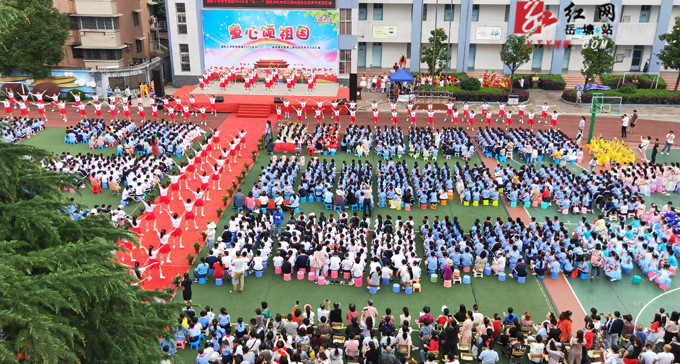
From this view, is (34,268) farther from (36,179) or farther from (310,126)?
(310,126)

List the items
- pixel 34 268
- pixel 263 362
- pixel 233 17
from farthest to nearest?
pixel 233 17, pixel 263 362, pixel 34 268

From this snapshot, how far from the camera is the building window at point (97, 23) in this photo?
40.7 metres

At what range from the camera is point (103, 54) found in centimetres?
4178

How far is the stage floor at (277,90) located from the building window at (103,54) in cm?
751

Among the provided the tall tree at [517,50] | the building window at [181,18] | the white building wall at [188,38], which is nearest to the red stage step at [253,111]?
the white building wall at [188,38]

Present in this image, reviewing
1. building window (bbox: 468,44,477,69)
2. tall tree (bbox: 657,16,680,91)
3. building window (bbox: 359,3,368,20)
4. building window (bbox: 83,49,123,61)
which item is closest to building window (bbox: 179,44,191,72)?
building window (bbox: 83,49,123,61)

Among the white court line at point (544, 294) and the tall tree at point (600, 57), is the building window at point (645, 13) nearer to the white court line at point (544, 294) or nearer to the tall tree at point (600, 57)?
the tall tree at point (600, 57)

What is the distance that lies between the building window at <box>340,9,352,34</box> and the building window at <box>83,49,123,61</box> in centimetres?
1686

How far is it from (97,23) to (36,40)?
490 centimetres

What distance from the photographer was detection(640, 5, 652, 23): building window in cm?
4484

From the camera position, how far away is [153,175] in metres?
22.4

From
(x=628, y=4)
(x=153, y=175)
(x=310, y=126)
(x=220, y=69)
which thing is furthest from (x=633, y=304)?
(x=628, y=4)

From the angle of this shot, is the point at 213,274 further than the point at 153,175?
No

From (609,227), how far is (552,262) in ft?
10.2
